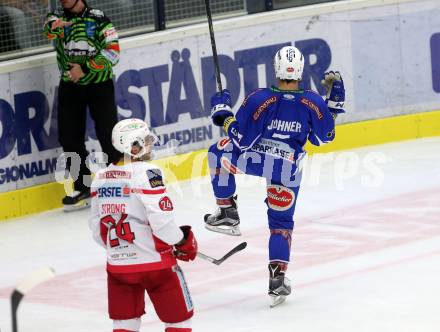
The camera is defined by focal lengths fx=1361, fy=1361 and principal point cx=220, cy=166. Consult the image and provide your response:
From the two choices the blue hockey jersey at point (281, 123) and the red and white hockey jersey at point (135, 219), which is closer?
the red and white hockey jersey at point (135, 219)

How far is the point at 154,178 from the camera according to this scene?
614 cm

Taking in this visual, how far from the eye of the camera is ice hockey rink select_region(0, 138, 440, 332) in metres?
7.70

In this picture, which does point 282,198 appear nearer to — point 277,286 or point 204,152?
point 277,286

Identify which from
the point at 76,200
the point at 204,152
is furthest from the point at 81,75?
the point at 204,152

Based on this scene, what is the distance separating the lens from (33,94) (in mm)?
10891

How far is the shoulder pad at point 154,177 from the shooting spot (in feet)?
20.1

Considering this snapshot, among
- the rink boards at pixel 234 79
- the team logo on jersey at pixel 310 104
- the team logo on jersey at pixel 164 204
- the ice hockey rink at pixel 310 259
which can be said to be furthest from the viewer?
the rink boards at pixel 234 79

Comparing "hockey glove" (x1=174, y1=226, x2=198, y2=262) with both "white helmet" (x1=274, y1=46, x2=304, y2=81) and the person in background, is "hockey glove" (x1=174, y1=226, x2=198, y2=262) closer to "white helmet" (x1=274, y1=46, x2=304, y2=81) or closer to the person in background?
"white helmet" (x1=274, y1=46, x2=304, y2=81)

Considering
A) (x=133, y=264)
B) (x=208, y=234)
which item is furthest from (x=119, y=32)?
(x=133, y=264)

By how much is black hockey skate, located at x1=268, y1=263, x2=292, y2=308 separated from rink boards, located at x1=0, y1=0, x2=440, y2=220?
11.0ft

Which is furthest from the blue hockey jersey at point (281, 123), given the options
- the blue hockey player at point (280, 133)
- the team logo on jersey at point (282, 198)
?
the team logo on jersey at point (282, 198)

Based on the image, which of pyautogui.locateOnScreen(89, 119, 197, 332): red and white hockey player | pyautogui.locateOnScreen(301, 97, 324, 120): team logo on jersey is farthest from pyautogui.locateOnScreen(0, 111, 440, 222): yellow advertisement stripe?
pyautogui.locateOnScreen(89, 119, 197, 332): red and white hockey player

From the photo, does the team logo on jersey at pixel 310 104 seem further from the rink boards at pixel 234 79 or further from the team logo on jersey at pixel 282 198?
the rink boards at pixel 234 79

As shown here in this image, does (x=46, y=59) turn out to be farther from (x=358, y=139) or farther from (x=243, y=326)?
(x=243, y=326)
